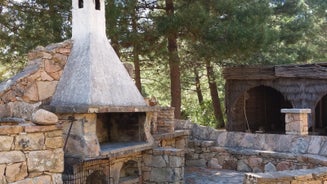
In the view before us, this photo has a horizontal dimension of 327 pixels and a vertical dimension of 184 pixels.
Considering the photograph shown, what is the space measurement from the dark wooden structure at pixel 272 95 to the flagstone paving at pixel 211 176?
4.15 m

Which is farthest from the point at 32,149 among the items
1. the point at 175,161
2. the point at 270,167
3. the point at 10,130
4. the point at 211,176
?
the point at 270,167

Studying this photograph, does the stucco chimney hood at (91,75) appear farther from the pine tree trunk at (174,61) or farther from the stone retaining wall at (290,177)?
the pine tree trunk at (174,61)

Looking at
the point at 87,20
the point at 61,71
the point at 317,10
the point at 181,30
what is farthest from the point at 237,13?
the point at 317,10

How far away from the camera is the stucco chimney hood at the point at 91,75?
7121mm

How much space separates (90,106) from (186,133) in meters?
4.61

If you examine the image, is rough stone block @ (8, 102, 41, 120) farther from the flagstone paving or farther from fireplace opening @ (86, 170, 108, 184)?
the flagstone paving

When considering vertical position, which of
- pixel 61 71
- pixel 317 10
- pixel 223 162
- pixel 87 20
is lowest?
pixel 223 162

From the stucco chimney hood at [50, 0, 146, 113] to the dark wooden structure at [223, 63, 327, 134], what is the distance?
6.71 metres

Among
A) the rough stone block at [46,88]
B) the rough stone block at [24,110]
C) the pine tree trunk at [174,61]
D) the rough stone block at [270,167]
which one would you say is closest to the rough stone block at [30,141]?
the rough stone block at [24,110]

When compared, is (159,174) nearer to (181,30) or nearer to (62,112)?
(62,112)

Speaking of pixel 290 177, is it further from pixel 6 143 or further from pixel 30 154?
pixel 6 143

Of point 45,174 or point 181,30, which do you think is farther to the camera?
point 181,30

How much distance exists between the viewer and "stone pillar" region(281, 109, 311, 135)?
9.71 metres

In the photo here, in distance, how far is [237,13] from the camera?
42.2 feet
